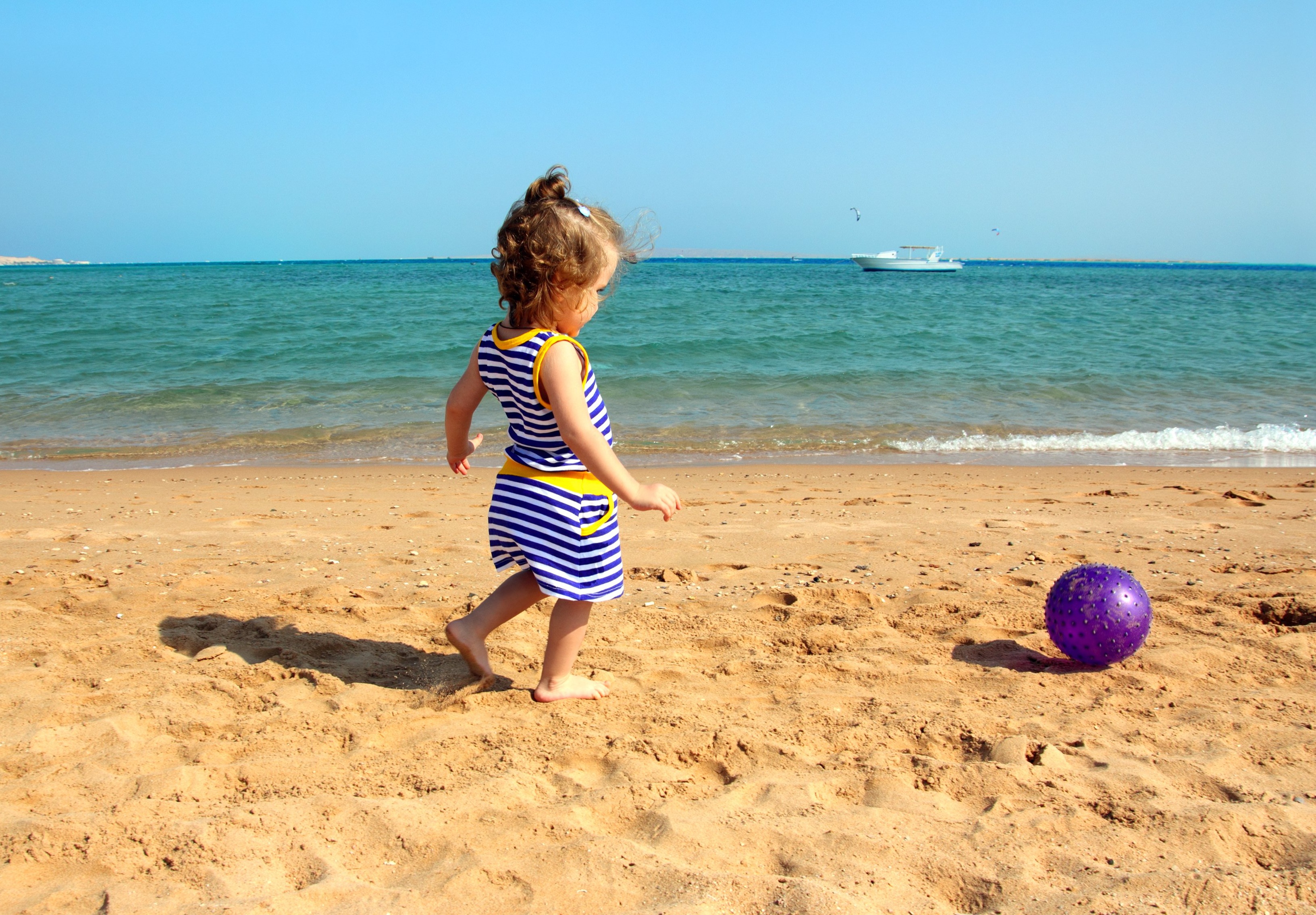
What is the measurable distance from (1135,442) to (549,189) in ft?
27.1

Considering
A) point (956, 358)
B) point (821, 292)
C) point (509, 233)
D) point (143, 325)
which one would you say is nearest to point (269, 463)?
point (509, 233)

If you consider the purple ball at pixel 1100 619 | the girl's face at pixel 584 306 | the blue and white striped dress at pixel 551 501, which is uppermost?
the girl's face at pixel 584 306

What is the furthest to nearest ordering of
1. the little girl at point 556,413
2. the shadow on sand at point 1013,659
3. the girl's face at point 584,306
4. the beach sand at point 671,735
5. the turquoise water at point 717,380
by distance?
1. the turquoise water at point 717,380
2. the shadow on sand at point 1013,659
3. the girl's face at point 584,306
4. the little girl at point 556,413
5. the beach sand at point 671,735

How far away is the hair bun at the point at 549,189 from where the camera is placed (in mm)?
2578

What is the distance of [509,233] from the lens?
2539 mm

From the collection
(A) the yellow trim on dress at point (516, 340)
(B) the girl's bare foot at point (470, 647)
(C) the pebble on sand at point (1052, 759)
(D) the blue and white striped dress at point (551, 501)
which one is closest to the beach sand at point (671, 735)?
(C) the pebble on sand at point (1052, 759)

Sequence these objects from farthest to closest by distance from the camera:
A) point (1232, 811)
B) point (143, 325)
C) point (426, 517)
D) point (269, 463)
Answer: point (143, 325) < point (269, 463) < point (426, 517) < point (1232, 811)

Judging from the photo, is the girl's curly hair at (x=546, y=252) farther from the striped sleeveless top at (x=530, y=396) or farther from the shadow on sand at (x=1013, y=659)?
the shadow on sand at (x=1013, y=659)

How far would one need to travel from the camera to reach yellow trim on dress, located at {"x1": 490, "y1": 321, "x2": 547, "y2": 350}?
2510 mm

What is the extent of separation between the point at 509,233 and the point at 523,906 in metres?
1.68

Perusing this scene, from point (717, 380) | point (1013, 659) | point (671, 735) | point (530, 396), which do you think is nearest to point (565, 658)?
point (671, 735)

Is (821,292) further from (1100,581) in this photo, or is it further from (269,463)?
(1100,581)

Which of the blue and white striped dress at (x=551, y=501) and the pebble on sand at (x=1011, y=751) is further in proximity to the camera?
the blue and white striped dress at (x=551, y=501)

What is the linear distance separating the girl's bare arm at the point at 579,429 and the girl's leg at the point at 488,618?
53cm
